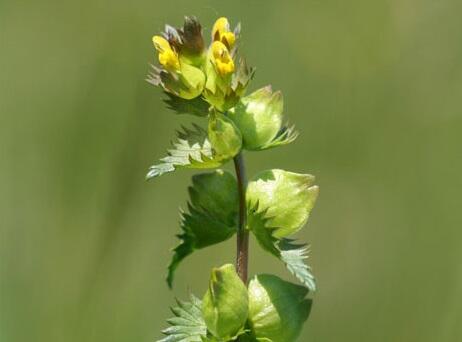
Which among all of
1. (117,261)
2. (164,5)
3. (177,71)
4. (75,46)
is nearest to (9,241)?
(117,261)

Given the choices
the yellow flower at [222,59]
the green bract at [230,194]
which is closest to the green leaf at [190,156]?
the green bract at [230,194]

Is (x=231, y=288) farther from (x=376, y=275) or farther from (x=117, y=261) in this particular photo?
(x=376, y=275)

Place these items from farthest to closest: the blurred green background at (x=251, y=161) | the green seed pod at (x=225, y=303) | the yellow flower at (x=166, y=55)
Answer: the blurred green background at (x=251, y=161), the yellow flower at (x=166, y=55), the green seed pod at (x=225, y=303)

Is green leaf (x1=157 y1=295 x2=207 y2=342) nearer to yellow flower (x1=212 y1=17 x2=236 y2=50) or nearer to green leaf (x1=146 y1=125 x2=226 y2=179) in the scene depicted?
green leaf (x1=146 y1=125 x2=226 y2=179)

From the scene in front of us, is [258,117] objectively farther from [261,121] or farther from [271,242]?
[271,242]

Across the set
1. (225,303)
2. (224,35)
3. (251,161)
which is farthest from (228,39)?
(251,161)

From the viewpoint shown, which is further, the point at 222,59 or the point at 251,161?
the point at 251,161

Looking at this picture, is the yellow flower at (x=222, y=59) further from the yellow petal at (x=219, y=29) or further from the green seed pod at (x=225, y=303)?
the green seed pod at (x=225, y=303)

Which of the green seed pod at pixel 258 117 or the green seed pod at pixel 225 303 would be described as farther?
the green seed pod at pixel 258 117

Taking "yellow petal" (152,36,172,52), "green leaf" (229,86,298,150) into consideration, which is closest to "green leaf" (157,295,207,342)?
"green leaf" (229,86,298,150)
